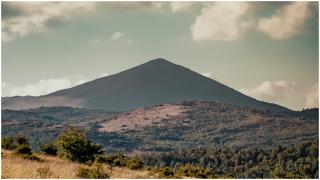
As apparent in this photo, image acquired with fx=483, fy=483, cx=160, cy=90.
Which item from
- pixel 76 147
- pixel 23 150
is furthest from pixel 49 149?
pixel 23 150

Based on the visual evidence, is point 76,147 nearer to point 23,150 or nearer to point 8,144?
point 23,150

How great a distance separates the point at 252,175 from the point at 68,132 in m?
164

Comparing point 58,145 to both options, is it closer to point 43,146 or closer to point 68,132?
point 68,132

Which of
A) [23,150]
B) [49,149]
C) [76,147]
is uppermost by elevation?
[23,150]

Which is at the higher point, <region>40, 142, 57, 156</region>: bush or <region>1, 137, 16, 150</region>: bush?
<region>1, 137, 16, 150</region>: bush

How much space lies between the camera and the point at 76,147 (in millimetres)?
34125

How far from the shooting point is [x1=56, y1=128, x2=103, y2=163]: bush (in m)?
34.0

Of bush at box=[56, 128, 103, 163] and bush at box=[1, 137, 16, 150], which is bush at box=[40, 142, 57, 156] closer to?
bush at box=[56, 128, 103, 163]

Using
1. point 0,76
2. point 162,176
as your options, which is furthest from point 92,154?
point 0,76

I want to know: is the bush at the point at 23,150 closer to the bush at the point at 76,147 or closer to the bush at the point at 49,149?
the bush at the point at 76,147

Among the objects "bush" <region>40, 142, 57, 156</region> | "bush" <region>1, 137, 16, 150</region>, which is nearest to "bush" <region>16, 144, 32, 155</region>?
"bush" <region>1, 137, 16, 150</region>

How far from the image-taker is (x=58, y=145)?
116 ft

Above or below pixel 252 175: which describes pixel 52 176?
above

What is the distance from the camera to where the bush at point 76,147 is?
34.0 meters
